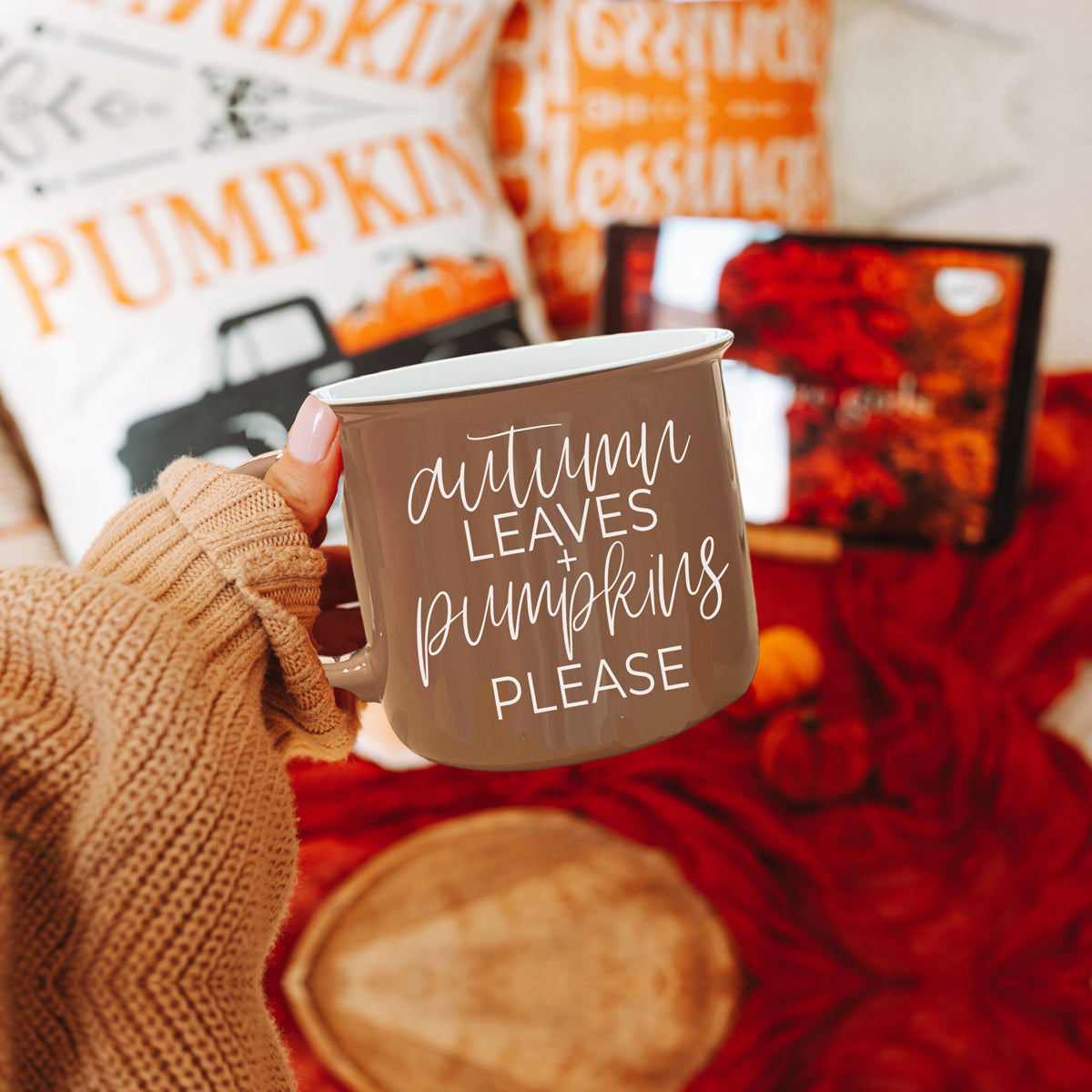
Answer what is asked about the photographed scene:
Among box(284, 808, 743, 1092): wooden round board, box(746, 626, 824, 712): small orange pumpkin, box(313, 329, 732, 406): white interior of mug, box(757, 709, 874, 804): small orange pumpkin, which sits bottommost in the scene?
box(284, 808, 743, 1092): wooden round board

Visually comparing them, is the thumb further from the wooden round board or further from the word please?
the wooden round board

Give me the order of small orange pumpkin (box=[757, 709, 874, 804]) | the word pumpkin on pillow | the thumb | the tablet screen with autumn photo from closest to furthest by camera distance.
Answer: the thumb → the word pumpkin on pillow → small orange pumpkin (box=[757, 709, 874, 804]) → the tablet screen with autumn photo

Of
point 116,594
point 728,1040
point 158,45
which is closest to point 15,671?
point 116,594

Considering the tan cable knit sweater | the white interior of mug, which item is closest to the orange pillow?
the white interior of mug

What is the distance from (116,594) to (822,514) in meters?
0.77

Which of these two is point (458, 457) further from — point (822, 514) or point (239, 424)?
point (822, 514)

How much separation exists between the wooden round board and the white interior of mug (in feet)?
1.59

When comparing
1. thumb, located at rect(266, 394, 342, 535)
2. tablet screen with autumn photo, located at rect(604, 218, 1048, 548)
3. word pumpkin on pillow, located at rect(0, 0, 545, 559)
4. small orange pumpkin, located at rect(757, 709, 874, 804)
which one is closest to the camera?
thumb, located at rect(266, 394, 342, 535)

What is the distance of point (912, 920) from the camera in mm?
739

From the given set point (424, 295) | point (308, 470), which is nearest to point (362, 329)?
point (424, 295)

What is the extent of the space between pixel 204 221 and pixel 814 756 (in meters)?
0.69

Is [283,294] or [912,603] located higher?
[283,294]

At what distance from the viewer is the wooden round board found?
68 cm

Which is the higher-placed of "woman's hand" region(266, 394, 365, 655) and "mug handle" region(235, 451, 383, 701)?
"woman's hand" region(266, 394, 365, 655)
